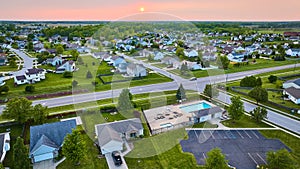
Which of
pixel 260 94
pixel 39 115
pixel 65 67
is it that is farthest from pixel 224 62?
pixel 39 115

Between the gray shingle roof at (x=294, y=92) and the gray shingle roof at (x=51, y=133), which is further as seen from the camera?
the gray shingle roof at (x=294, y=92)

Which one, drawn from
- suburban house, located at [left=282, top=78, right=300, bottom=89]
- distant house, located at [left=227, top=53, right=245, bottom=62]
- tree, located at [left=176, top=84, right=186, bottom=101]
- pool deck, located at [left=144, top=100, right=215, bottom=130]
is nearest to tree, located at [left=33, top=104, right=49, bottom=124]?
pool deck, located at [left=144, top=100, right=215, bottom=130]

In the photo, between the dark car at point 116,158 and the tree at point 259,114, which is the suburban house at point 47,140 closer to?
the dark car at point 116,158

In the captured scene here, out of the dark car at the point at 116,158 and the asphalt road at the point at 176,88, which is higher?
the asphalt road at the point at 176,88

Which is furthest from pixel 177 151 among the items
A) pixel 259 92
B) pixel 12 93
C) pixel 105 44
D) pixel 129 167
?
pixel 105 44

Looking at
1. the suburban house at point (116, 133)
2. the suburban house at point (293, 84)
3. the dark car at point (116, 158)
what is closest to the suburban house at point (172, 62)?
the suburban house at point (293, 84)
